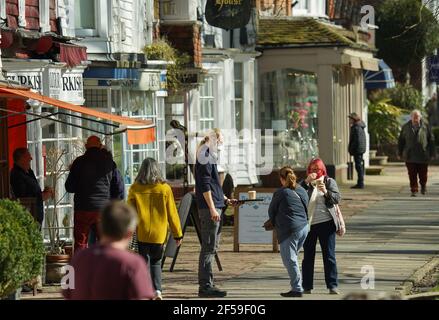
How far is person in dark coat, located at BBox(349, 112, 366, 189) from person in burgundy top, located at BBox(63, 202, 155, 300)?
25887 mm

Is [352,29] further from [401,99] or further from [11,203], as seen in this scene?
[11,203]

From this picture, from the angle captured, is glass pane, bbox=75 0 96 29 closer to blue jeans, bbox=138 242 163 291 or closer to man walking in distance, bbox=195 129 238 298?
man walking in distance, bbox=195 129 238 298

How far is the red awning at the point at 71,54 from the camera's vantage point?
66.4 feet

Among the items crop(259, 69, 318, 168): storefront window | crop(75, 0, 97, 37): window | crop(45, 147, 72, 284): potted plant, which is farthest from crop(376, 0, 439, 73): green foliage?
crop(45, 147, 72, 284): potted plant

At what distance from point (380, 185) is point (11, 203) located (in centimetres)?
2272

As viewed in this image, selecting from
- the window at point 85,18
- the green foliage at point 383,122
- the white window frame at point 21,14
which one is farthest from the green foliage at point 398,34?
the white window frame at point 21,14

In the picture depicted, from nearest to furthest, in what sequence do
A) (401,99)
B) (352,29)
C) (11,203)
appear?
(11,203) < (352,29) < (401,99)

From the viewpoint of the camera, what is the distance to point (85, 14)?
2386 cm

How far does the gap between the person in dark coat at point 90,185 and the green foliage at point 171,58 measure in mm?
8930

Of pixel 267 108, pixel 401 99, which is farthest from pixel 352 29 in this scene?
pixel 401 99

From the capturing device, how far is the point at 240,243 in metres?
21.1

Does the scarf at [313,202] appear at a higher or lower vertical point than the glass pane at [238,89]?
lower

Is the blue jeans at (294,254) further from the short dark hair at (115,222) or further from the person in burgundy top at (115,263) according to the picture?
the short dark hair at (115,222)

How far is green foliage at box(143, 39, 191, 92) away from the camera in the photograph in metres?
26.2
